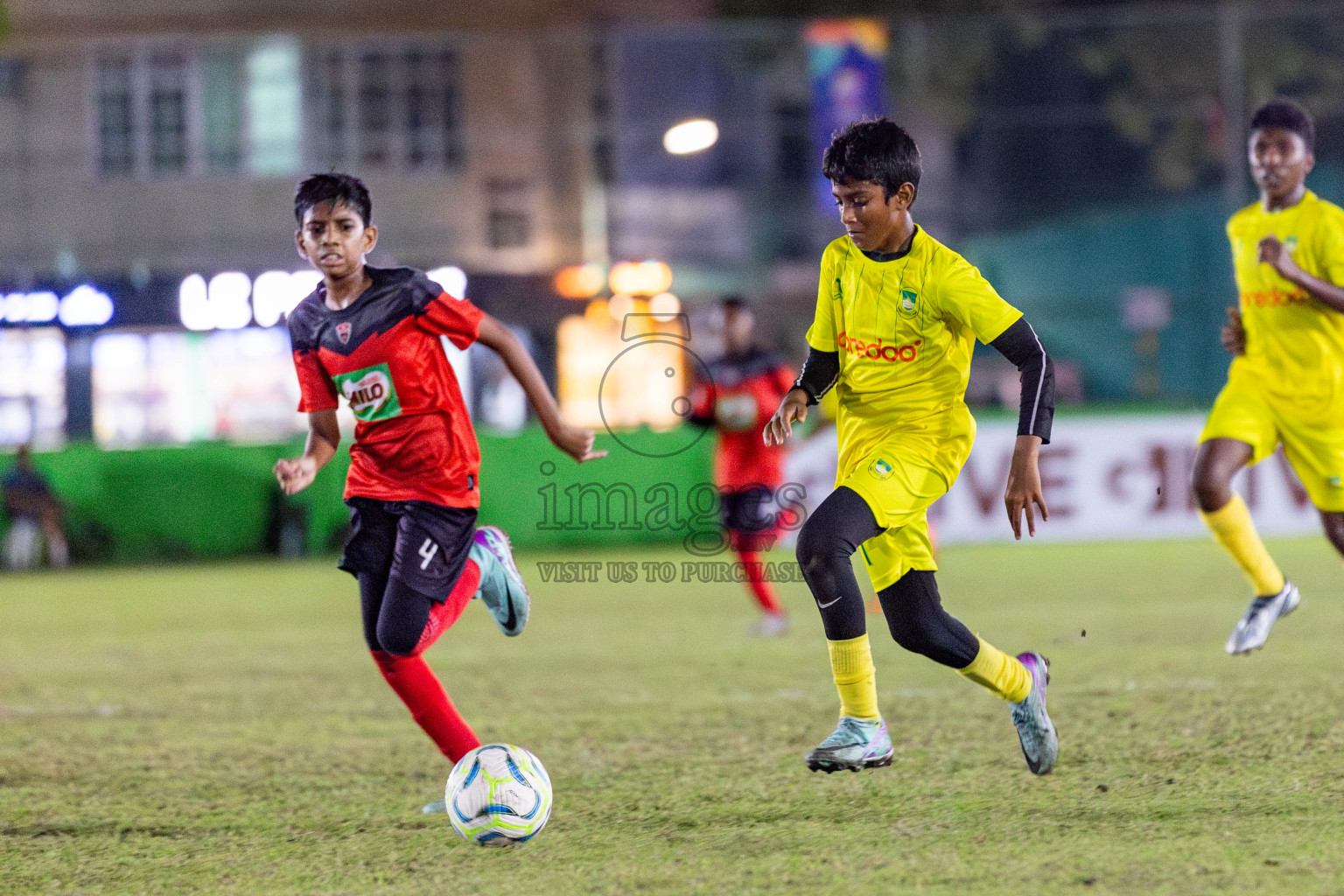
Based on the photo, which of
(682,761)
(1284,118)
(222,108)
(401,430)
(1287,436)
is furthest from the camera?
(222,108)

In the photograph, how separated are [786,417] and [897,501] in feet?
1.31

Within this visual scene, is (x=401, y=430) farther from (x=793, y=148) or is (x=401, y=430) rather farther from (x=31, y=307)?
(x=793, y=148)

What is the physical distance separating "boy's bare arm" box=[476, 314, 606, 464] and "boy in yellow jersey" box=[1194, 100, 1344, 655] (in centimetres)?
307

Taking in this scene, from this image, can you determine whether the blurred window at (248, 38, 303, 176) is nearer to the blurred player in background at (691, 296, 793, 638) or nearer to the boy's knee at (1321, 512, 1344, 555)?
the blurred player in background at (691, 296, 793, 638)

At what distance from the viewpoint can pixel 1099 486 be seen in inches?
569

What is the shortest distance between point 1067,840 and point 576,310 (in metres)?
14.8

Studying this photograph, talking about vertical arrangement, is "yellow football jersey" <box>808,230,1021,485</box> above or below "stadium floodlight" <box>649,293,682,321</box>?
below

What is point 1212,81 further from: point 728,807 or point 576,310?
point 728,807

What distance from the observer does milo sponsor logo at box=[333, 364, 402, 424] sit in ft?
14.9

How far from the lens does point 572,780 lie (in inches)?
201

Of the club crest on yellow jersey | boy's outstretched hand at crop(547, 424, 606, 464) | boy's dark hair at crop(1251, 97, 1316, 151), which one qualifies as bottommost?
boy's outstretched hand at crop(547, 424, 606, 464)

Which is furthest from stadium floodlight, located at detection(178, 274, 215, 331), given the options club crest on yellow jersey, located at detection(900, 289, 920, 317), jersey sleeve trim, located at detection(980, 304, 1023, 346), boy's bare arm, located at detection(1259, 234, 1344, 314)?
jersey sleeve trim, located at detection(980, 304, 1023, 346)

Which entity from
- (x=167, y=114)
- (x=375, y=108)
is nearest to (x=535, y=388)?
(x=375, y=108)

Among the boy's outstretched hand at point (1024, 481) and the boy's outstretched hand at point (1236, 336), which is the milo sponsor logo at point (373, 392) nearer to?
the boy's outstretched hand at point (1024, 481)
